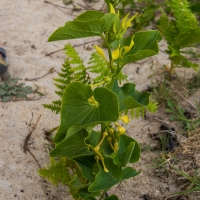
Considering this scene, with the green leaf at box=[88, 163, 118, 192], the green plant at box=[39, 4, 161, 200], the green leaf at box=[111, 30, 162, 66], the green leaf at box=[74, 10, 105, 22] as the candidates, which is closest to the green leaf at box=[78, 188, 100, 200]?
the green plant at box=[39, 4, 161, 200]

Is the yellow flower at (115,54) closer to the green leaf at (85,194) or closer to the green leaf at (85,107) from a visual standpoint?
the green leaf at (85,107)

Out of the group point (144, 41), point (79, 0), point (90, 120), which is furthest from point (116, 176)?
point (79, 0)

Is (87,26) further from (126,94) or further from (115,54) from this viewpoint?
(126,94)

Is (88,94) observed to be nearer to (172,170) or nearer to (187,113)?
(172,170)

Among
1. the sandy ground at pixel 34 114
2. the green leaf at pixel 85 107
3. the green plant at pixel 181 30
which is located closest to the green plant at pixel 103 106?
the green leaf at pixel 85 107

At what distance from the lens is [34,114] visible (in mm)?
2066

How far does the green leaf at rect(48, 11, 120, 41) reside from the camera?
104cm

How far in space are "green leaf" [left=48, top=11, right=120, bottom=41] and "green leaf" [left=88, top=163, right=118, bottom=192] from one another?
47 cm

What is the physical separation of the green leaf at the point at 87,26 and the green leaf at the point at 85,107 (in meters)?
0.15

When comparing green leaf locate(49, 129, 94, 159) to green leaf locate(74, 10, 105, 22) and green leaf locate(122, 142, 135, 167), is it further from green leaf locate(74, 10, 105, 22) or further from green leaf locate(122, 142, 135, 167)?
green leaf locate(74, 10, 105, 22)

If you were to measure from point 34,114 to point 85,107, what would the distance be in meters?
0.94

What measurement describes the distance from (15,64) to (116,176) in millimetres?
1323

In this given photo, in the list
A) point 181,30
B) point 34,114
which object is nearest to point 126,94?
point 34,114

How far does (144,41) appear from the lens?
1.21 meters
